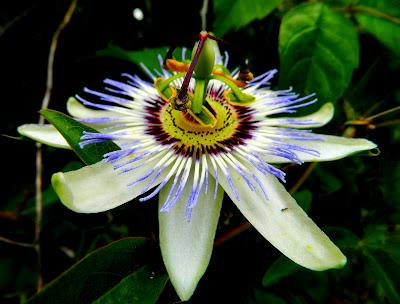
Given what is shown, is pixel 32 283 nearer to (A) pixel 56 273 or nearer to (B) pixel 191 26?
(A) pixel 56 273

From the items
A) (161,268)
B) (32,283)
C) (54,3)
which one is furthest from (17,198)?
(161,268)

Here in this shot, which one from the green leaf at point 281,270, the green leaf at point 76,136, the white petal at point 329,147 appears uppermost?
the green leaf at point 76,136

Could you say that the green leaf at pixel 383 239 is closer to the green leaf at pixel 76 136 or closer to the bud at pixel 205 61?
the bud at pixel 205 61

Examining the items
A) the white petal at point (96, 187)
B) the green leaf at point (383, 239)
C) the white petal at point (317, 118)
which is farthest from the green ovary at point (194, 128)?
the green leaf at point (383, 239)

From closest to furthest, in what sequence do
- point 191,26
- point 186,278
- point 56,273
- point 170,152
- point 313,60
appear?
1. point 186,278
2. point 170,152
3. point 313,60
4. point 56,273
5. point 191,26

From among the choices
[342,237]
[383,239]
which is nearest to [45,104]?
[342,237]

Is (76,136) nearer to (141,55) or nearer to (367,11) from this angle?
(141,55)
